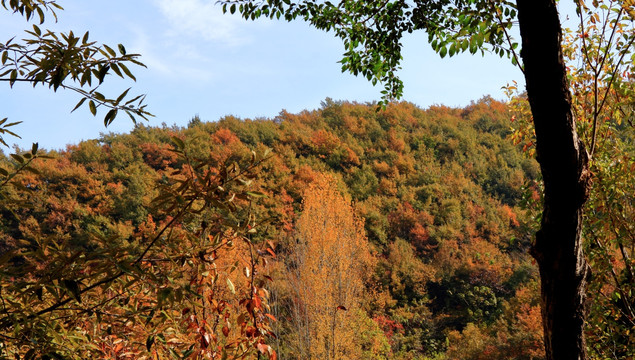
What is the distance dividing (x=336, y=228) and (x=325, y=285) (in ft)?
4.95

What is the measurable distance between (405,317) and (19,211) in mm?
14272

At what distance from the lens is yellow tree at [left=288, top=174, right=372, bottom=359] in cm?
975

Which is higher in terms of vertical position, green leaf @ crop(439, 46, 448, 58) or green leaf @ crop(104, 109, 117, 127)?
green leaf @ crop(439, 46, 448, 58)

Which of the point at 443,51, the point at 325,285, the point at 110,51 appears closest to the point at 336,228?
the point at 325,285

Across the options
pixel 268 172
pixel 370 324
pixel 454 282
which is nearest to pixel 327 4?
pixel 370 324

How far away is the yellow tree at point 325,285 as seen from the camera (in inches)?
384

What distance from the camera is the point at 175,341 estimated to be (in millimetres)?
1829

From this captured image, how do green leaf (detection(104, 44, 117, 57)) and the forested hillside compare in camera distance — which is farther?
the forested hillside

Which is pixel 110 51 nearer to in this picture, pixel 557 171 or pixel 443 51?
pixel 557 171

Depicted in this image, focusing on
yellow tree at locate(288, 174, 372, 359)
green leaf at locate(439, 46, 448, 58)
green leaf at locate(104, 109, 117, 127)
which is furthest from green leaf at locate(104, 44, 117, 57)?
yellow tree at locate(288, 174, 372, 359)

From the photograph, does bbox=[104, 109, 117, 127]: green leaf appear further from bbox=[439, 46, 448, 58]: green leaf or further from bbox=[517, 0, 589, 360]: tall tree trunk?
bbox=[439, 46, 448, 58]: green leaf

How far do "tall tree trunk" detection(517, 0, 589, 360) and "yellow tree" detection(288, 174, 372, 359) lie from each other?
772cm

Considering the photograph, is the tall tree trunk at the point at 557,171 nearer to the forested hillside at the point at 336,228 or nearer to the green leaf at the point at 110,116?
the forested hillside at the point at 336,228

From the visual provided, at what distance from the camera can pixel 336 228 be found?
1112 cm
